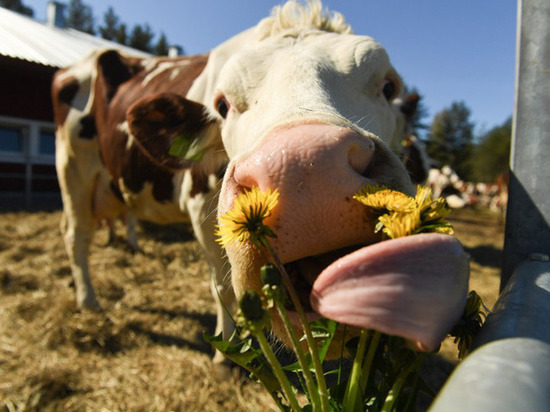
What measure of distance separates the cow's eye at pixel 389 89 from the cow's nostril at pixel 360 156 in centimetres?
110

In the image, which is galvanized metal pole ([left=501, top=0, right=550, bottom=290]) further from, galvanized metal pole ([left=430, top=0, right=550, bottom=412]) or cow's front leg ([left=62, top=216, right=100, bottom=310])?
cow's front leg ([left=62, top=216, right=100, bottom=310])

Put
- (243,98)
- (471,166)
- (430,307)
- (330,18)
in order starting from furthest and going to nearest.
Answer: (471,166) < (330,18) < (243,98) < (430,307)

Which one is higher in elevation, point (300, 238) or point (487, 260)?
point (300, 238)

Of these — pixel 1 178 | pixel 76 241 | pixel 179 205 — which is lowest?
pixel 1 178

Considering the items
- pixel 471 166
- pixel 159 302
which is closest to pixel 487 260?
pixel 159 302

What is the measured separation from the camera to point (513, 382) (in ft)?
0.96

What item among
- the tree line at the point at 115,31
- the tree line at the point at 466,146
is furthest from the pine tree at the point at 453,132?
the tree line at the point at 115,31

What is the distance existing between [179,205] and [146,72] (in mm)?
1458

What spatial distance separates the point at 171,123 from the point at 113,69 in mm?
1806

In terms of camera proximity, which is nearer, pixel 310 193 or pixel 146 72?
pixel 310 193

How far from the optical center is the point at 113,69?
11.7 feet

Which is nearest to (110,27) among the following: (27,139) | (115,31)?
(115,31)

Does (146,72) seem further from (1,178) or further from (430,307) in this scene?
(1,178)

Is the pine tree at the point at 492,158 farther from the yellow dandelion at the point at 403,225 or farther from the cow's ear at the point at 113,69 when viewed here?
the yellow dandelion at the point at 403,225
